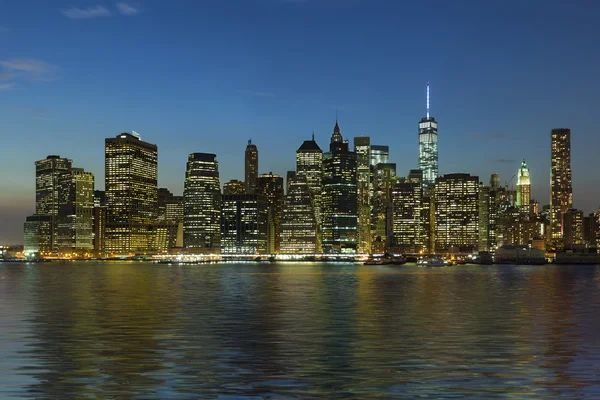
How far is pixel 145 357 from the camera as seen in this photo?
1647 inches

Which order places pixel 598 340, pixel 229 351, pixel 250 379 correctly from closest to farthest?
pixel 250 379 → pixel 229 351 → pixel 598 340

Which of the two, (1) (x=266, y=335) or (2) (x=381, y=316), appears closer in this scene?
(1) (x=266, y=335)

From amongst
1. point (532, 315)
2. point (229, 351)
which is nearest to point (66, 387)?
point (229, 351)

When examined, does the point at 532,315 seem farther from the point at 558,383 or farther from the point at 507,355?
the point at 558,383

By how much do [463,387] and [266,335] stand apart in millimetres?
22162

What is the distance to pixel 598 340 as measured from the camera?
50000 millimetres

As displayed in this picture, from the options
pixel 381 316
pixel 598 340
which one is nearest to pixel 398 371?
pixel 598 340

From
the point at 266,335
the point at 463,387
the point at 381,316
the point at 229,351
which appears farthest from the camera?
the point at 381,316

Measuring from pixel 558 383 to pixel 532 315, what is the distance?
37345 millimetres

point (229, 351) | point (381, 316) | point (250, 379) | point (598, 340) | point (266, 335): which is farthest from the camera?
point (381, 316)

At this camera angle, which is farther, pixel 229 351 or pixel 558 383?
pixel 229 351

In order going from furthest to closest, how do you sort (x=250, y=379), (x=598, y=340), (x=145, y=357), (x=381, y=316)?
(x=381, y=316)
(x=598, y=340)
(x=145, y=357)
(x=250, y=379)

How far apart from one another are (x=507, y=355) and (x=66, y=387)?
73.7 feet

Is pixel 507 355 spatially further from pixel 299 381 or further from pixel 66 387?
pixel 66 387
